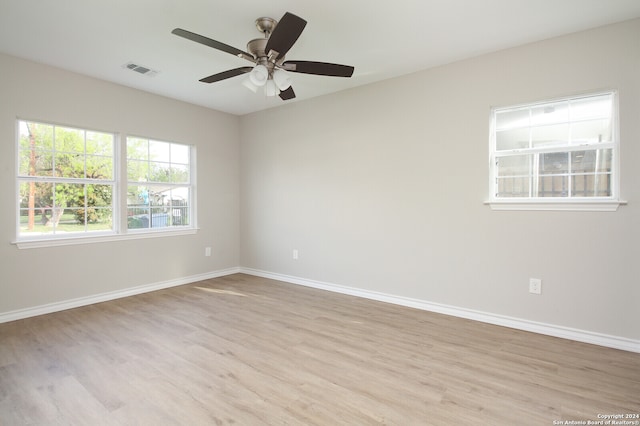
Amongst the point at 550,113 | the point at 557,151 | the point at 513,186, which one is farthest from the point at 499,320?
the point at 550,113

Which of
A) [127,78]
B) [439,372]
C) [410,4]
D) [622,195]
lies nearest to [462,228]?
[622,195]

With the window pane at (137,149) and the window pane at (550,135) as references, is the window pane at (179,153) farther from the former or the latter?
the window pane at (550,135)

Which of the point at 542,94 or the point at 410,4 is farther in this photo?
the point at 542,94

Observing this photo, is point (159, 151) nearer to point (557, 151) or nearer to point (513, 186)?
point (513, 186)

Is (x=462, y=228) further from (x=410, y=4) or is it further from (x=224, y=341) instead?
(x=224, y=341)

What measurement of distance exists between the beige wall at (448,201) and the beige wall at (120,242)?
0.69 meters

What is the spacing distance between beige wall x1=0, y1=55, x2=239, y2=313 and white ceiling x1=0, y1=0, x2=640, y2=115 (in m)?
0.32

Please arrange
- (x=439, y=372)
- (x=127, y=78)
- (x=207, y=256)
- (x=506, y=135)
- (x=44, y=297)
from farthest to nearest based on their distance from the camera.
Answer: (x=207, y=256) → (x=127, y=78) → (x=44, y=297) → (x=506, y=135) → (x=439, y=372)

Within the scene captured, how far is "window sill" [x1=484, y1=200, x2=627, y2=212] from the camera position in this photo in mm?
2719

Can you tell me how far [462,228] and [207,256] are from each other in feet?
12.2

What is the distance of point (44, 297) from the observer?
351cm

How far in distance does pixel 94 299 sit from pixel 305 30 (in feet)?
12.3

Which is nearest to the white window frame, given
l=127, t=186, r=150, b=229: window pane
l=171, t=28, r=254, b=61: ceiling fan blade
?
l=171, t=28, r=254, b=61: ceiling fan blade

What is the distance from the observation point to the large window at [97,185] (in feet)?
11.5
